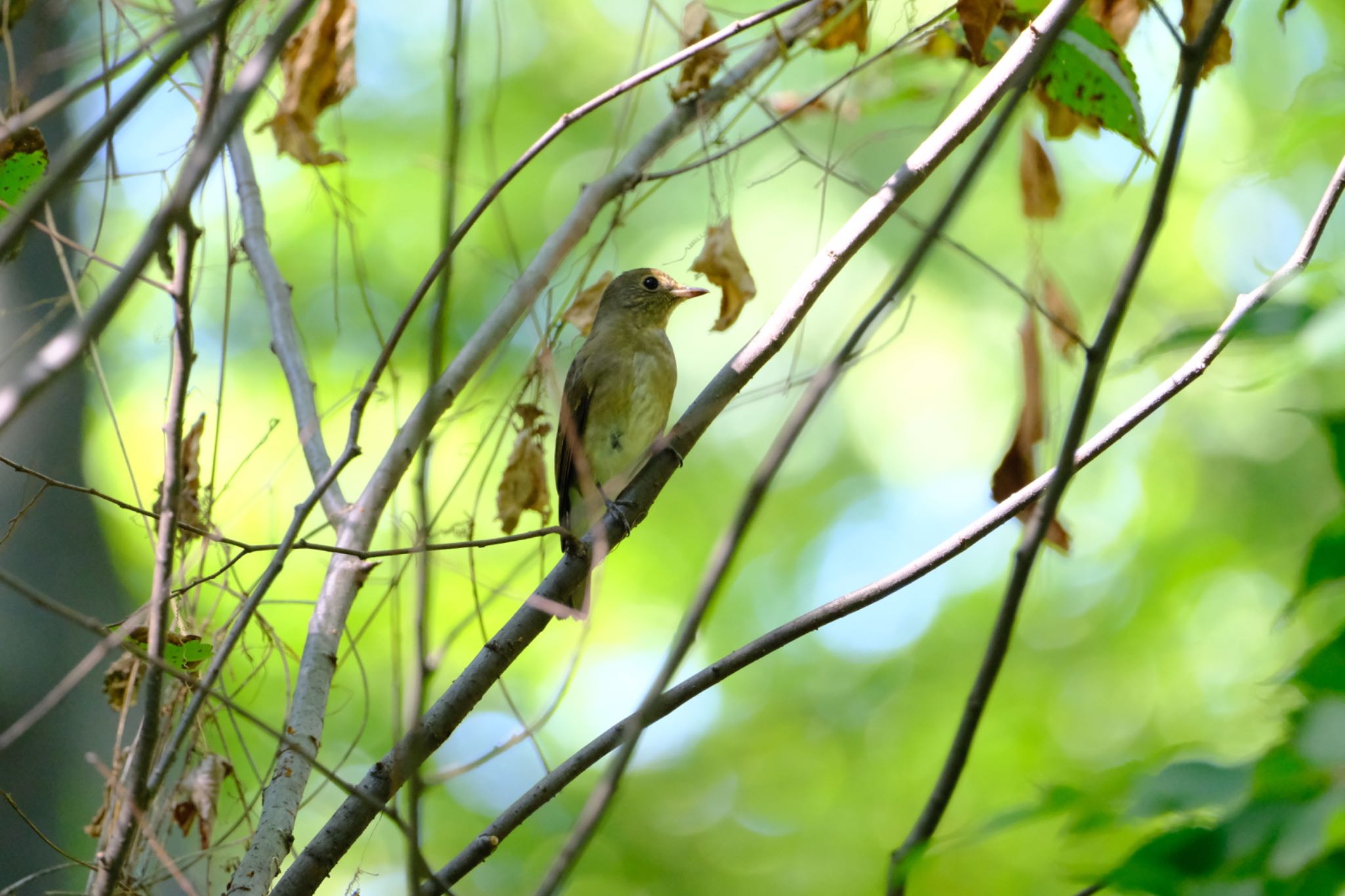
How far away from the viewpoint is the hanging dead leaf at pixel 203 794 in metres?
3.04

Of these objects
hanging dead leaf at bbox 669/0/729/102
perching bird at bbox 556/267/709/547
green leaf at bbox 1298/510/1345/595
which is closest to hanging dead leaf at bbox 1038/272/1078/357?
hanging dead leaf at bbox 669/0/729/102

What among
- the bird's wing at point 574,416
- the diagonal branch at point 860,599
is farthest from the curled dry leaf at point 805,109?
the diagonal branch at point 860,599

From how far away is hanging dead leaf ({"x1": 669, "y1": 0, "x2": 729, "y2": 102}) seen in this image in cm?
364

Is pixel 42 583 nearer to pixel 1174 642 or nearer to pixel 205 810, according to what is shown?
pixel 205 810

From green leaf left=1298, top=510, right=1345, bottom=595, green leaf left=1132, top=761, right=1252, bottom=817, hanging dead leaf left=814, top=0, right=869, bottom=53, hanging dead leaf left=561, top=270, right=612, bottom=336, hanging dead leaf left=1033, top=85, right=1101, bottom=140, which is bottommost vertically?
green leaf left=1132, top=761, right=1252, bottom=817

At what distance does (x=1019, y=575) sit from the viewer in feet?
3.94

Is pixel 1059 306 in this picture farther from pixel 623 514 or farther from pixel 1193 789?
pixel 1193 789

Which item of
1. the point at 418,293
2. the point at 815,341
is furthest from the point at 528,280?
the point at 815,341

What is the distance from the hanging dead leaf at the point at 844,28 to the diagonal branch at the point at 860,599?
190 cm

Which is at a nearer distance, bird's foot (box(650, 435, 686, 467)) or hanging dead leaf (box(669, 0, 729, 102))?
bird's foot (box(650, 435, 686, 467))

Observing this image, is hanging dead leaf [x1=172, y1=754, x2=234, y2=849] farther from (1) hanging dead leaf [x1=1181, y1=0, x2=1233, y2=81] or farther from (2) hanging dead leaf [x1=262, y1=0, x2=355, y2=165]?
(1) hanging dead leaf [x1=1181, y1=0, x2=1233, y2=81]

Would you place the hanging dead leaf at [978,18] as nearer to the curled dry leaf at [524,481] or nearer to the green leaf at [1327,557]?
Answer: the curled dry leaf at [524,481]

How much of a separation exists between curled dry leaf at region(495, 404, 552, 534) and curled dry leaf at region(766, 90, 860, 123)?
1.49 metres

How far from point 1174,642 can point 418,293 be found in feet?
25.7
